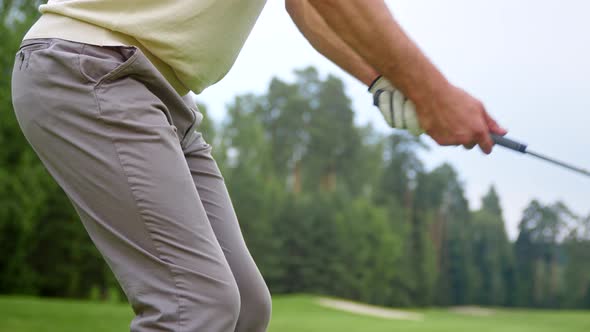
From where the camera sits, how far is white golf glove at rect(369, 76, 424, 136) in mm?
1271

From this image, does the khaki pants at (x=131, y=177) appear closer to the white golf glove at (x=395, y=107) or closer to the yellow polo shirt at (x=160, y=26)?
the yellow polo shirt at (x=160, y=26)

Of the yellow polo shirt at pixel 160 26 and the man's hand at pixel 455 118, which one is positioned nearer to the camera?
the man's hand at pixel 455 118

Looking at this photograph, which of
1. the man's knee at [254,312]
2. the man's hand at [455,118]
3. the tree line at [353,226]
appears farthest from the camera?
the tree line at [353,226]

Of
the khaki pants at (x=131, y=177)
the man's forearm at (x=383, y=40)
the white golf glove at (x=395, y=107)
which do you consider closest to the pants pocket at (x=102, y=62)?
the khaki pants at (x=131, y=177)

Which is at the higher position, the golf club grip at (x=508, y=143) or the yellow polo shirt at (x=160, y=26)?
the yellow polo shirt at (x=160, y=26)

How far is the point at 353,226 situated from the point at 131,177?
30789mm

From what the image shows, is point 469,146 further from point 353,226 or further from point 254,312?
point 353,226

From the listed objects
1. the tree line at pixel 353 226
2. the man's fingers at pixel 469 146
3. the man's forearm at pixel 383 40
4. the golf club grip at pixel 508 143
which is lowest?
the tree line at pixel 353 226

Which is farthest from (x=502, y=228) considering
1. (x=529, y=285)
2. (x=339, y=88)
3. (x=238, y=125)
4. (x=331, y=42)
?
(x=331, y=42)

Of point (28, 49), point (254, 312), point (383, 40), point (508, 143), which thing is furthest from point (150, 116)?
point (508, 143)

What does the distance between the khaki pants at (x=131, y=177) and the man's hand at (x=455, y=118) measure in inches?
17.0

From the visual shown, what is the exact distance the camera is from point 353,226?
104 ft

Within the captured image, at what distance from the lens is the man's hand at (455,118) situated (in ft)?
3.85

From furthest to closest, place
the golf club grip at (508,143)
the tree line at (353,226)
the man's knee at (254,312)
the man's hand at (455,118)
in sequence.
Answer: the tree line at (353,226) < the man's knee at (254,312) < the golf club grip at (508,143) < the man's hand at (455,118)
